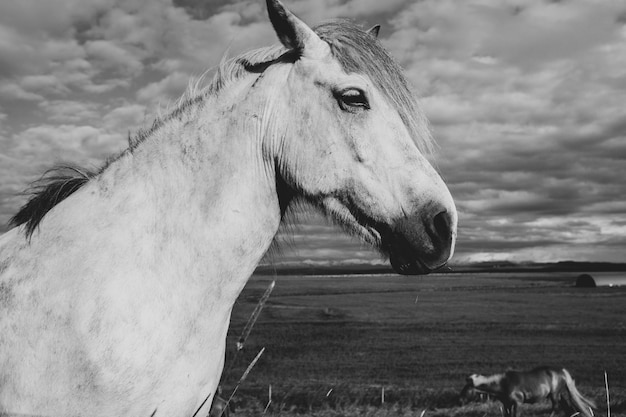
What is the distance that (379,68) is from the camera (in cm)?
271

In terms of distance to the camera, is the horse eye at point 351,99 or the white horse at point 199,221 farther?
the horse eye at point 351,99

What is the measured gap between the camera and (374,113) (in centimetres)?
254

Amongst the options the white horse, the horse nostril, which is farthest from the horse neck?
the horse nostril

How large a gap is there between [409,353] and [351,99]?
47902 millimetres

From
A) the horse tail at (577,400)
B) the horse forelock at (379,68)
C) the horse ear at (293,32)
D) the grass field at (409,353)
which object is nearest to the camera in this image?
the horse ear at (293,32)

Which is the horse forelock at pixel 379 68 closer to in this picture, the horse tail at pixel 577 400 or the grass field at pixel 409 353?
the grass field at pixel 409 353

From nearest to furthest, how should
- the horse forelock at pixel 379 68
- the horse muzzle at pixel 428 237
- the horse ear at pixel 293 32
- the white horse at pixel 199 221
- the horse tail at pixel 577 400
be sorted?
the white horse at pixel 199 221 < the horse muzzle at pixel 428 237 < the horse ear at pixel 293 32 < the horse forelock at pixel 379 68 < the horse tail at pixel 577 400

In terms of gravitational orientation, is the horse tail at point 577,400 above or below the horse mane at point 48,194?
below

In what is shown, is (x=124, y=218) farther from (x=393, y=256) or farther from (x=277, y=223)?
(x=393, y=256)

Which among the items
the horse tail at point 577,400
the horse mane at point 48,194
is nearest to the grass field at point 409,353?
the horse tail at point 577,400

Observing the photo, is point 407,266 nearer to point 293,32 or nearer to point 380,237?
point 380,237

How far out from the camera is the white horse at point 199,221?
2.20 metres

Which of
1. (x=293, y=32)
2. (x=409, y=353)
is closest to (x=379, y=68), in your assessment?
(x=293, y=32)

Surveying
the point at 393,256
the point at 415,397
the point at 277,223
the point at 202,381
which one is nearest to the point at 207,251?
the point at 277,223
